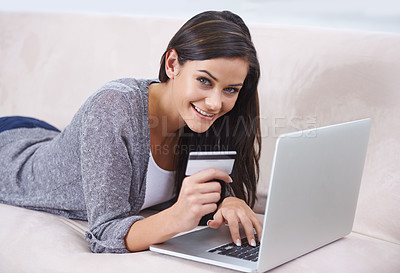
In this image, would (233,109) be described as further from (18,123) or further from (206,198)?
(18,123)

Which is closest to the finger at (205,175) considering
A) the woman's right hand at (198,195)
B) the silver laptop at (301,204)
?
the woman's right hand at (198,195)

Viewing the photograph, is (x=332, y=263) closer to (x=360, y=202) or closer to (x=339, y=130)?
(x=339, y=130)

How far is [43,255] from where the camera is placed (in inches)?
44.6

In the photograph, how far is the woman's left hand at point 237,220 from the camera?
1165 mm

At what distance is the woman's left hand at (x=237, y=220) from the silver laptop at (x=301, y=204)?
0.03m

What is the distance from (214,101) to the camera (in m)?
1.21

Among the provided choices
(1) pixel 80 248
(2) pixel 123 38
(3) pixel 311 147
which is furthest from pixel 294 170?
(2) pixel 123 38

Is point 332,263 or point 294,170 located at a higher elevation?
point 294,170

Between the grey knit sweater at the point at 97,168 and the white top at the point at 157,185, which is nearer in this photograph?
the grey knit sweater at the point at 97,168

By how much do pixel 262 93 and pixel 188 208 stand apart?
710 mm

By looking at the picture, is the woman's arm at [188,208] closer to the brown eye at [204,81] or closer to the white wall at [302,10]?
the brown eye at [204,81]

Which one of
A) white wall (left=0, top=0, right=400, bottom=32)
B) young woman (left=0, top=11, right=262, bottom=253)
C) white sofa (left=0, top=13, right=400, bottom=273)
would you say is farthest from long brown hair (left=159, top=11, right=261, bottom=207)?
white wall (left=0, top=0, right=400, bottom=32)

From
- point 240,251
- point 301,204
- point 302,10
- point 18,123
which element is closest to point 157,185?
point 240,251

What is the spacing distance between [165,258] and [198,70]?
0.43m
